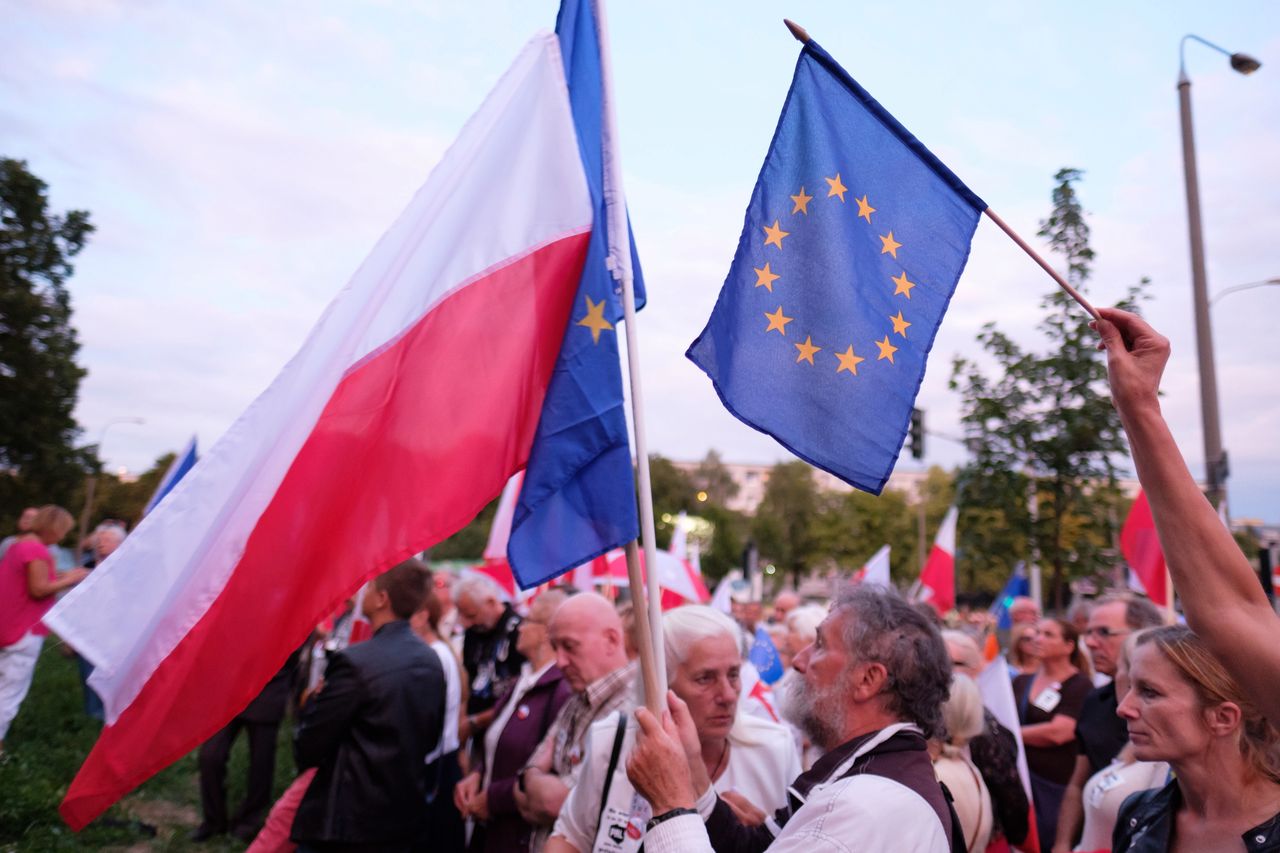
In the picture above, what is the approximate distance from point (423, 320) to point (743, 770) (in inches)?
85.6

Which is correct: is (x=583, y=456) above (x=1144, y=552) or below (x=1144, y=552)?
above

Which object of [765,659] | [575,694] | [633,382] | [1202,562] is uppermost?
[633,382]

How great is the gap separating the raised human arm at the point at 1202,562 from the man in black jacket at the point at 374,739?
13.2 feet

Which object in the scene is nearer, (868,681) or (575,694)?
(868,681)

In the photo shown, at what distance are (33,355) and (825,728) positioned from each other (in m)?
39.4

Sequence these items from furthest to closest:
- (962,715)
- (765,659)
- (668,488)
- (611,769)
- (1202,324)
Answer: (668,488)
(1202,324)
(765,659)
(962,715)
(611,769)

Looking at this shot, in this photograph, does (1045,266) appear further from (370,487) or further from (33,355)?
(33,355)

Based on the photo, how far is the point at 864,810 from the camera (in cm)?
254

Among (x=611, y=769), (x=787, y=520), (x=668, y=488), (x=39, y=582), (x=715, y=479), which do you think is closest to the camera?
(x=611, y=769)

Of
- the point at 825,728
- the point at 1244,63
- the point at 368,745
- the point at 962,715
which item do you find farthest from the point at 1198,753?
the point at 1244,63

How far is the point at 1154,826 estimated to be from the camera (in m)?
2.97

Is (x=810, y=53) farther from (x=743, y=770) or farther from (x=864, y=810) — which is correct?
(x=743, y=770)

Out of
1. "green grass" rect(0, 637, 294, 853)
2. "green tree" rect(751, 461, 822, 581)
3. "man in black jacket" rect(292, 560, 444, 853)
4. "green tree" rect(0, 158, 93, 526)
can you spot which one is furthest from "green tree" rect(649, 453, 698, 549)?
"man in black jacket" rect(292, 560, 444, 853)

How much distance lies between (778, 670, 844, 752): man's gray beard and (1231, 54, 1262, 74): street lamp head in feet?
36.4
